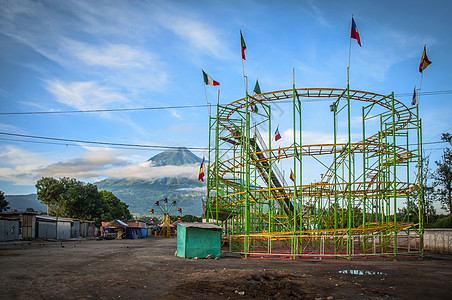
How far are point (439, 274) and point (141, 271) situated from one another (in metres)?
12.3

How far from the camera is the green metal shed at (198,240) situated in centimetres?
2114

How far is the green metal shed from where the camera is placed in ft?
69.4

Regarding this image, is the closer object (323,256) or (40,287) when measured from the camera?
(40,287)

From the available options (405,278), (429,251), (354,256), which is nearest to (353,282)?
(405,278)

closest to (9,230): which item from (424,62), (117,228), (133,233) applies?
(117,228)

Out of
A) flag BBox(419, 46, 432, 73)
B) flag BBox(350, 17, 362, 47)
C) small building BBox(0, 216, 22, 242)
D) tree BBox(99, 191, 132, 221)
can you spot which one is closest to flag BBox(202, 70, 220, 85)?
flag BBox(350, 17, 362, 47)

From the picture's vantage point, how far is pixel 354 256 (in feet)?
70.6

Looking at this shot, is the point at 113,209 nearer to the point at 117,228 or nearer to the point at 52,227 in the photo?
the point at 117,228

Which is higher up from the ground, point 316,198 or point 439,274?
point 316,198

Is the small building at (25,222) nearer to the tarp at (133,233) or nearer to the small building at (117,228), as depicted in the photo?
the small building at (117,228)

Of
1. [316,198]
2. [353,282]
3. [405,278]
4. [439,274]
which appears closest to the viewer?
[353,282]

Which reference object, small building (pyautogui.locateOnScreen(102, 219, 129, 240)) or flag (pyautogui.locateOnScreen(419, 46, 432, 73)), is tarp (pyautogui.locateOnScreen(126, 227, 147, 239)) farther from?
flag (pyautogui.locateOnScreen(419, 46, 432, 73))

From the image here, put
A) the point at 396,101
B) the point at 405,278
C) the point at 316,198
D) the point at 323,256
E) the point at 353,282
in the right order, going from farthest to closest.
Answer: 1. the point at 316,198
2. the point at 396,101
3. the point at 323,256
4. the point at 405,278
5. the point at 353,282

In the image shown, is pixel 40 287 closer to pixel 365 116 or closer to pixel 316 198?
pixel 316 198
